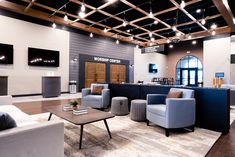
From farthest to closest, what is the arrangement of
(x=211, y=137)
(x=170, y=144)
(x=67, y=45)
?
(x=67, y=45), (x=211, y=137), (x=170, y=144)

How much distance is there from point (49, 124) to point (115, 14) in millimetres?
6562

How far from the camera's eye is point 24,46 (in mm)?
7031

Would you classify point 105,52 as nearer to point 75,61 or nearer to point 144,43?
point 75,61

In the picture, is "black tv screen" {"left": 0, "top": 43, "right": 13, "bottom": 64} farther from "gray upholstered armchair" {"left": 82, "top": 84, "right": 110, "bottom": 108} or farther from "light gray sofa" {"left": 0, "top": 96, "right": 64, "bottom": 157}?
"light gray sofa" {"left": 0, "top": 96, "right": 64, "bottom": 157}

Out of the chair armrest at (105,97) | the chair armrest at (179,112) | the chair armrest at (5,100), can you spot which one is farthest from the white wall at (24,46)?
the chair armrest at (179,112)

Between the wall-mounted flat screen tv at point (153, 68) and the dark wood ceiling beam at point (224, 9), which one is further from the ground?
the dark wood ceiling beam at point (224, 9)

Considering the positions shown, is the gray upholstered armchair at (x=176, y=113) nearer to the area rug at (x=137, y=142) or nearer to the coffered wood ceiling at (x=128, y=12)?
the area rug at (x=137, y=142)

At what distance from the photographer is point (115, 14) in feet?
23.0

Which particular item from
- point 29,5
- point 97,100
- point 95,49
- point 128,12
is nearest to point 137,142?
point 97,100

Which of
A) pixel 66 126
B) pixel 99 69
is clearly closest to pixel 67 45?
pixel 99 69

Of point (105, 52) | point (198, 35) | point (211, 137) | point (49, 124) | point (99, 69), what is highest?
point (198, 35)

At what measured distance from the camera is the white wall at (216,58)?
8.75 meters

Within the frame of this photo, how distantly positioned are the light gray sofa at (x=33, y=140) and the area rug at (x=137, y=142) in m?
0.72

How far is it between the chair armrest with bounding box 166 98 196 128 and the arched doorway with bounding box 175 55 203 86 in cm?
1130
